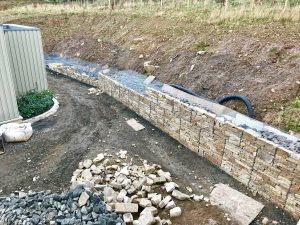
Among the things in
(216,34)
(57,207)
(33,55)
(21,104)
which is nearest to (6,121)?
(21,104)

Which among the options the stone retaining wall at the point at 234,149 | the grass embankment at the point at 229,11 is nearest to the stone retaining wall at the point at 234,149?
the stone retaining wall at the point at 234,149

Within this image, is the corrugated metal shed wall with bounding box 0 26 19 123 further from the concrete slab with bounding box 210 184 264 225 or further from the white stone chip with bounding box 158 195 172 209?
the concrete slab with bounding box 210 184 264 225

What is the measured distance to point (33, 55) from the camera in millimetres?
9891

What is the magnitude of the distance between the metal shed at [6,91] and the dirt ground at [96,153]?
88cm

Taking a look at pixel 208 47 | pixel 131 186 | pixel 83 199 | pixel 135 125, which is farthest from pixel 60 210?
pixel 208 47

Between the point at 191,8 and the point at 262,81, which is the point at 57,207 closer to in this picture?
the point at 262,81

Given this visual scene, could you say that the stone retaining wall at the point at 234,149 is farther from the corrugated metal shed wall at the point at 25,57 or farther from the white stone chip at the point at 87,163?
the corrugated metal shed wall at the point at 25,57

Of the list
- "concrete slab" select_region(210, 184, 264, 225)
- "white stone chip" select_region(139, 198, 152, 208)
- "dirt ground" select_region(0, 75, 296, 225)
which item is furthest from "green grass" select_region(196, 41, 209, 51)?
"white stone chip" select_region(139, 198, 152, 208)

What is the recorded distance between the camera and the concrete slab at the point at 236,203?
17.5 feet

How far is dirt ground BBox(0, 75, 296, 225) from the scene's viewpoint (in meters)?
5.72

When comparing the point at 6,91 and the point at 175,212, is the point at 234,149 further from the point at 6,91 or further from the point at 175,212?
the point at 6,91

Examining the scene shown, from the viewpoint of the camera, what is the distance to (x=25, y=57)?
9.69m

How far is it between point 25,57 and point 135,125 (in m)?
4.68

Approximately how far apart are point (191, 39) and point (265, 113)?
619 centimetres
